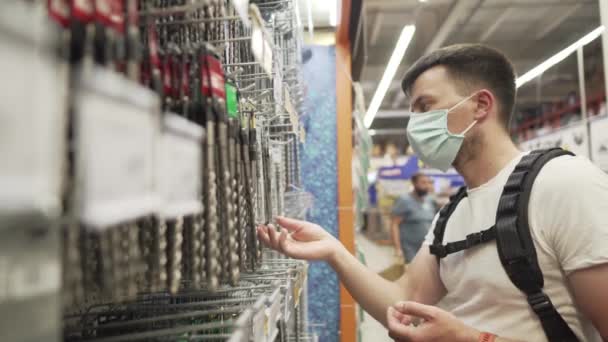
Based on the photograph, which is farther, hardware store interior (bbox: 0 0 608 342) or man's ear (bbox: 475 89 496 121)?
man's ear (bbox: 475 89 496 121)

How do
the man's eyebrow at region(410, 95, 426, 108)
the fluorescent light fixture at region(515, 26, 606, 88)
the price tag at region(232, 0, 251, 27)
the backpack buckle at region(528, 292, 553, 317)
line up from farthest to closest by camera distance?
the fluorescent light fixture at region(515, 26, 606, 88)
the man's eyebrow at region(410, 95, 426, 108)
the backpack buckle at region(528, 292, 553, 317)
the price tag at region(232, 0, 251, 27)

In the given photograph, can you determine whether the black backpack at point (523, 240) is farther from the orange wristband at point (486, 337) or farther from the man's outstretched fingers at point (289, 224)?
the man's outstretched fingers at point (289, 224)

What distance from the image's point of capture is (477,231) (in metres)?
1.58

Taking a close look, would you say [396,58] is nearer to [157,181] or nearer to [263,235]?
[263,235]

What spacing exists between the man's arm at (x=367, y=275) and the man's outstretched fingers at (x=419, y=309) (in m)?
0.40

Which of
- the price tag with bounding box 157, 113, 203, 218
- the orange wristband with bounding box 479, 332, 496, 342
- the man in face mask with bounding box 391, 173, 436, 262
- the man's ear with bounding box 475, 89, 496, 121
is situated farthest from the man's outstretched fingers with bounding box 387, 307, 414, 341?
the man in face mask with bounding box 391, 173, 436, 262

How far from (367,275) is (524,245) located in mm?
670

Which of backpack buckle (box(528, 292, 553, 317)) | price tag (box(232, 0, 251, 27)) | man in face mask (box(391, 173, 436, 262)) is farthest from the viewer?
man in face mask (box(391, 173, 436, 262))

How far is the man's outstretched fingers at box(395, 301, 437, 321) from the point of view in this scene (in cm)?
129

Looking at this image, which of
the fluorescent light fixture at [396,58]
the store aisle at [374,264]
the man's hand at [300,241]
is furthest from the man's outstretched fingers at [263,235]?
the fluorescent light fixture at [396,58]

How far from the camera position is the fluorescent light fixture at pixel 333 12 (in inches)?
130

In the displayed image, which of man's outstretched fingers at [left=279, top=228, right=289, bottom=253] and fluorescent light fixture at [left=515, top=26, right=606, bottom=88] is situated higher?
fluorescent light fixture at [left=515, top=26, right=606, bottom=88]

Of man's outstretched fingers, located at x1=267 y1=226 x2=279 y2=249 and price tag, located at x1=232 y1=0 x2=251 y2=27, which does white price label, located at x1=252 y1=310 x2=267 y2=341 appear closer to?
man's outstretched fingers, located at x1=267 y1=226 x2=279 y2=249

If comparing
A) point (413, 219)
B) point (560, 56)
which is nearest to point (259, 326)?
point (413, 219)
